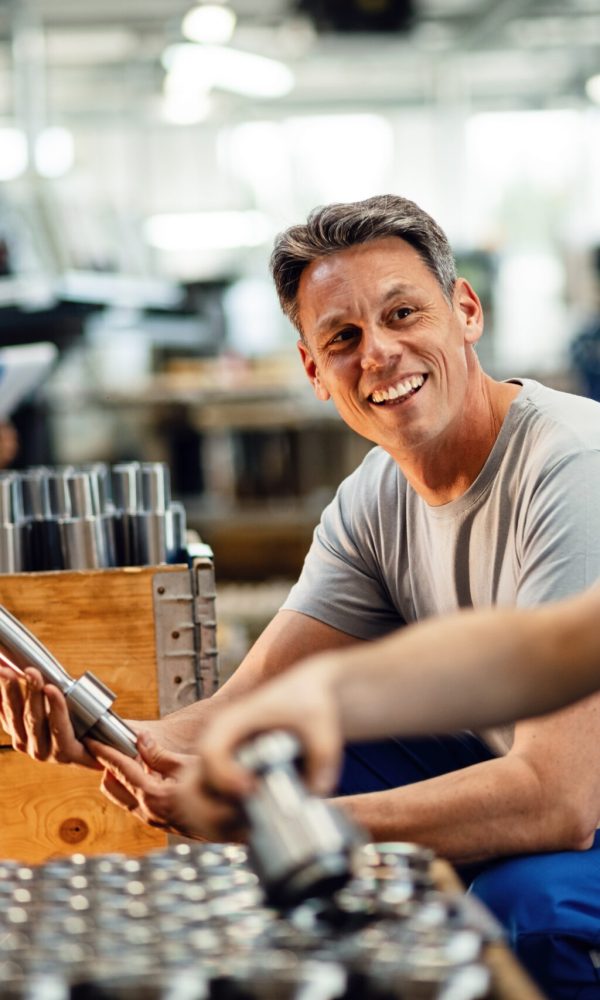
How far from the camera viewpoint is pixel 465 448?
194cm

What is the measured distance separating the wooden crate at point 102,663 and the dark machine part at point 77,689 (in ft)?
0.99

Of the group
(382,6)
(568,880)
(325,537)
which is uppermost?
(382,6)

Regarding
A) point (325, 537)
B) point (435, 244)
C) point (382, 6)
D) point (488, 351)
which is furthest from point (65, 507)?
point (488, 351)

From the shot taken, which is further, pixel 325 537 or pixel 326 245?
pixel 325 537

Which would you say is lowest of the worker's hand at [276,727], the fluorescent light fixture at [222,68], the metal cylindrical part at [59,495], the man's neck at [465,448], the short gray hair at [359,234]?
the worker's hand at [276,727]

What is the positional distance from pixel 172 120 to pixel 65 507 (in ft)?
37.5

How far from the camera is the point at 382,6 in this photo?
8.29m

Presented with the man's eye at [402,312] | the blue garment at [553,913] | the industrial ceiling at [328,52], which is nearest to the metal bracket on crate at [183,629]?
the man's eye at [402,312]

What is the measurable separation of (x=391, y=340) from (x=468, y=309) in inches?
8.5

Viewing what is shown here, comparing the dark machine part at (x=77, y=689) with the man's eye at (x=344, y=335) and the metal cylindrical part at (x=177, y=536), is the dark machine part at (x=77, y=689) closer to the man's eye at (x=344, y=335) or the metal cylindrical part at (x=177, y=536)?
the metal cylindrical part at (x=177, y=536)

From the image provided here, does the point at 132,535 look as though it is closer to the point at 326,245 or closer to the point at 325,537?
the point at 325,537

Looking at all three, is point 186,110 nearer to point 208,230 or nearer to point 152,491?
point 208,230

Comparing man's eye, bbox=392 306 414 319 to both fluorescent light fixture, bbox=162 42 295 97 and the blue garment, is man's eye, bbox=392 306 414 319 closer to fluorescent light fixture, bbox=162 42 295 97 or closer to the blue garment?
the blue garment

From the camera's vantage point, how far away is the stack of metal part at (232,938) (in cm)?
87
